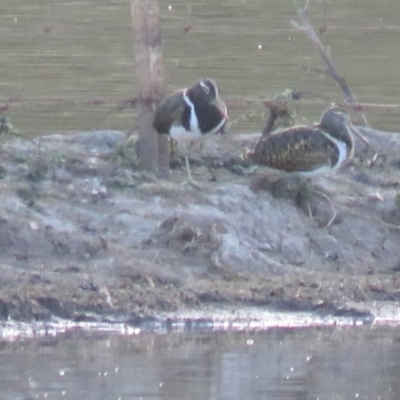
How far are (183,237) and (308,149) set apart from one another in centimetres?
123

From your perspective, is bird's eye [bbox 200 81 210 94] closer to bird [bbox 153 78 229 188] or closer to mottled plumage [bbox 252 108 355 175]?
bird [bbox 153 78 229 188]

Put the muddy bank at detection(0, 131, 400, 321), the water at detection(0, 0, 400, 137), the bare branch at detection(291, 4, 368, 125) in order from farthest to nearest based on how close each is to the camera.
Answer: the water at detection(0, 0, 400, 137), the bare branch at detection(291, 4, 368, 125), the muddy bank at detection(0, 131, 400, 321)

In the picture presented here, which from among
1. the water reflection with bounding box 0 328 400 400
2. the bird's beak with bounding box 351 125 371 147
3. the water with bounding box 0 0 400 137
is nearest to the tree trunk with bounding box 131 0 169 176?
the bird's beak with bounding box 351 125 371 147

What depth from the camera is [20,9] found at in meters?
22.8

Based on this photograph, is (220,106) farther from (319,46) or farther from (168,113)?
(319,46)

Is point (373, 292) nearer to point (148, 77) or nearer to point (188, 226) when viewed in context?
point (188, 226)

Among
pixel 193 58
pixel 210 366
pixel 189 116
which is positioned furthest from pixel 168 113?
pixel 193 58

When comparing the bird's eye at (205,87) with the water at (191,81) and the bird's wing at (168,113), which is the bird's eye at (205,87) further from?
the water at (191,81)

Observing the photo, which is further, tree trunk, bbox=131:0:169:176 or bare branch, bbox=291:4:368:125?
bare branch, bbox=291:4:368:125

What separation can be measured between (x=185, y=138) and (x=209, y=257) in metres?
1.22

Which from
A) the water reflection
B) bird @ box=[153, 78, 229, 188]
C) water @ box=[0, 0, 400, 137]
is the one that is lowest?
water @ box=[0, 0, 400, 137]

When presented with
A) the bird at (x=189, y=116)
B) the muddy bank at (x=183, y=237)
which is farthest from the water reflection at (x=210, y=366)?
the bird at (x=189, y=116)

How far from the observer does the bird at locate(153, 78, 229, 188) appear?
10.6 m

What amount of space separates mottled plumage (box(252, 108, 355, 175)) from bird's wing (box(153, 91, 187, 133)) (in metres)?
0.60
